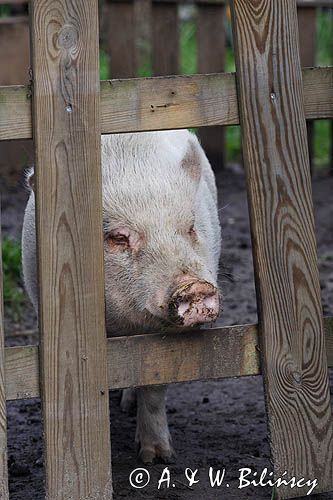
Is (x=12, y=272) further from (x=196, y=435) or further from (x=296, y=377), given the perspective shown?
(x=296, y=377)

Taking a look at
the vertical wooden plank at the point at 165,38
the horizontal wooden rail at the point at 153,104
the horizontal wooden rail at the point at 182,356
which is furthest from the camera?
the vertical wooden plank at the point at 165,38

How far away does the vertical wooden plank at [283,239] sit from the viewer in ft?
10.3

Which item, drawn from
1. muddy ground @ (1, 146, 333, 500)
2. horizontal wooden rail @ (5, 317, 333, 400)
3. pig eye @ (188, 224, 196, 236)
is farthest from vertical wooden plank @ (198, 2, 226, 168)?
horizontal wooden rail @ (5, 317, 333, 400)

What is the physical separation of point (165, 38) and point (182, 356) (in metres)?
6.76

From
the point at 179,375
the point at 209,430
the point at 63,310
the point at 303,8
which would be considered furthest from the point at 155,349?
the point at 303,8

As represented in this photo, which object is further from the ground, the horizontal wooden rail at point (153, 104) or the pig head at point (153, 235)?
the horizontal wooden rail at point (153, 104)

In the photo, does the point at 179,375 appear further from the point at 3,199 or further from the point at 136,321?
the point at 3,199

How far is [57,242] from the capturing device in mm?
2980

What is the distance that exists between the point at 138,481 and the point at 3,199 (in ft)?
16.8

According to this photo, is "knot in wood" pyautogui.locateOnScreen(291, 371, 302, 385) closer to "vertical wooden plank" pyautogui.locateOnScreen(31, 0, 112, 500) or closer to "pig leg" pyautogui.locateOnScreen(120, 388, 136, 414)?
"vertical wooden plank" pyautogui.locateOnScreen(31, 0, 112, 500)

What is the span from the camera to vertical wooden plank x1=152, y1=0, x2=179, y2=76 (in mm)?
9484

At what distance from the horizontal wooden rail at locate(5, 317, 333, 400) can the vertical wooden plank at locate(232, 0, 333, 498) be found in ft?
0.22

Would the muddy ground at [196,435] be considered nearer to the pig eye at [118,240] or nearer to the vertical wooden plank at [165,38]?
the pig eye at [118,240]

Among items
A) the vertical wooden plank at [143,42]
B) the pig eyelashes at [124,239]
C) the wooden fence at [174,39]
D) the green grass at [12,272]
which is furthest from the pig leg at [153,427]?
the vertical wooden plank at [143,42]
